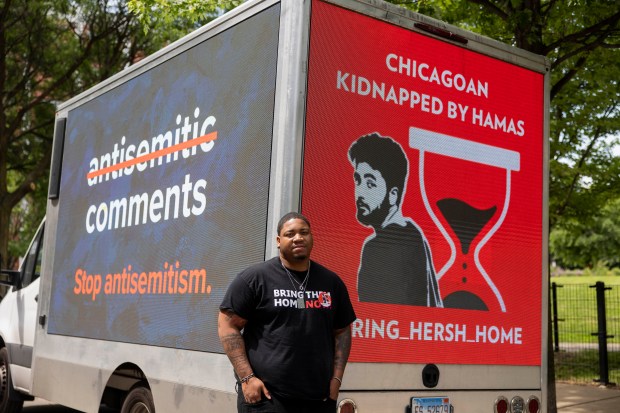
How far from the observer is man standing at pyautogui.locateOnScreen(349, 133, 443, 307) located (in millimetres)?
4766

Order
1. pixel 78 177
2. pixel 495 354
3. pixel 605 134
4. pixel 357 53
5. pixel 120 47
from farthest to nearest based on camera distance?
pixel 120 47, pixel 605 134, pixel 78 177, pixel 495 354, pixel 357 53

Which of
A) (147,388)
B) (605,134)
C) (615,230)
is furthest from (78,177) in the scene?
(615,230)

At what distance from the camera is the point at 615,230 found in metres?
52.4

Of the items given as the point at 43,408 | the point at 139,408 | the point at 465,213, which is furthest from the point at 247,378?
the point at 43,408

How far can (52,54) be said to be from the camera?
16.8 meters

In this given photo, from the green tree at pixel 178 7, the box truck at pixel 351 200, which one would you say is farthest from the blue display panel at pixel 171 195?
the green tree at pixel 178 7

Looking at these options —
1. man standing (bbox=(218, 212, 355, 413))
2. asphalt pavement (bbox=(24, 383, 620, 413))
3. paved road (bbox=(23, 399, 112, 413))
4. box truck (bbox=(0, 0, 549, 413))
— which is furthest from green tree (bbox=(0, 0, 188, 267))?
man standing (bbox=(218, 212, 355, 413))

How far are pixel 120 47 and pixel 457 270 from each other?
13316 mm

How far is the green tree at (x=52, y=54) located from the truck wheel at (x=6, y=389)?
8.73 meters

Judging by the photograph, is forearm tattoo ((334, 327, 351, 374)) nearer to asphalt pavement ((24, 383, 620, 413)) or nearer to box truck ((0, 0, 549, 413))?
box truck ((0, 0, 549, 413))

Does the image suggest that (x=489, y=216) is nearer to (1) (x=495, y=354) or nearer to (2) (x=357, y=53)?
(1) (x=495, y=354)

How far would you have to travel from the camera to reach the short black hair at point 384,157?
15.8 feet

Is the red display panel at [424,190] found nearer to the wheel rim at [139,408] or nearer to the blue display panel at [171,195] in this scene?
the blue display panel at [171,195]

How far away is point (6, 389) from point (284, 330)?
563cm
